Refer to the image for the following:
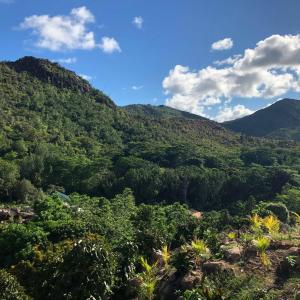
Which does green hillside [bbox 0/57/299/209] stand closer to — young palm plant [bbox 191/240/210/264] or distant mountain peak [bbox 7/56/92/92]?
distant mountain peak [bbox 7/56/92/92]

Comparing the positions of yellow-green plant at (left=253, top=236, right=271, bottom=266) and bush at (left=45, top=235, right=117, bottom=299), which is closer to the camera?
yellow-green plant at (left=253, top=236, right=271, bottom=266)

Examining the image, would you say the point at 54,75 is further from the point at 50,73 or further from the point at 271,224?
the point at 271,224

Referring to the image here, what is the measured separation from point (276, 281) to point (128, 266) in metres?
6.22

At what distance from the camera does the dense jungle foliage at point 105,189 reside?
18062 millimetres

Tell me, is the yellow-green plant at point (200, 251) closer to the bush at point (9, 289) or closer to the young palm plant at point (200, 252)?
the young palm plant at point (200, 252)

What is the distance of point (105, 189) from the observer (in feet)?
253

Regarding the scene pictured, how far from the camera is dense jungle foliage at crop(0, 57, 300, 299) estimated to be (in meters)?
18.1

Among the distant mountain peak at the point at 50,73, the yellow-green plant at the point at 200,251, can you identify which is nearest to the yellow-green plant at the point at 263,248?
the yellow-green plant at the point at 200,251

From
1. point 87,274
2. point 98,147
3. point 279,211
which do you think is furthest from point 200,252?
point 98,147

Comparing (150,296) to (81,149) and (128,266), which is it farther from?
(81,149)

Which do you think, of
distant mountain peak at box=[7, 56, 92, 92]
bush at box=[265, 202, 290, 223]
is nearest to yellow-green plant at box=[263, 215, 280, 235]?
bush at box=[265, 202, 290, 223]

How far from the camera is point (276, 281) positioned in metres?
15.4

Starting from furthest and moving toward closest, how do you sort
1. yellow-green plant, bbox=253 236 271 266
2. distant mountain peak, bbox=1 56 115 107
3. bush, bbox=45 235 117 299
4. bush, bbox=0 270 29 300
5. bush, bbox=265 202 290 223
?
distant mountain peak, bbox=1 56 115 107
bush, bbox=265 202 290 223
bush, bbox=45 235 117 299
yellow-green plant, bbox=253 236 271 266
bush, bbox=0 270 29 300

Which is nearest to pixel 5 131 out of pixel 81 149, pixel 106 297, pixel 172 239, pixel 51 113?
pixel 81 149
